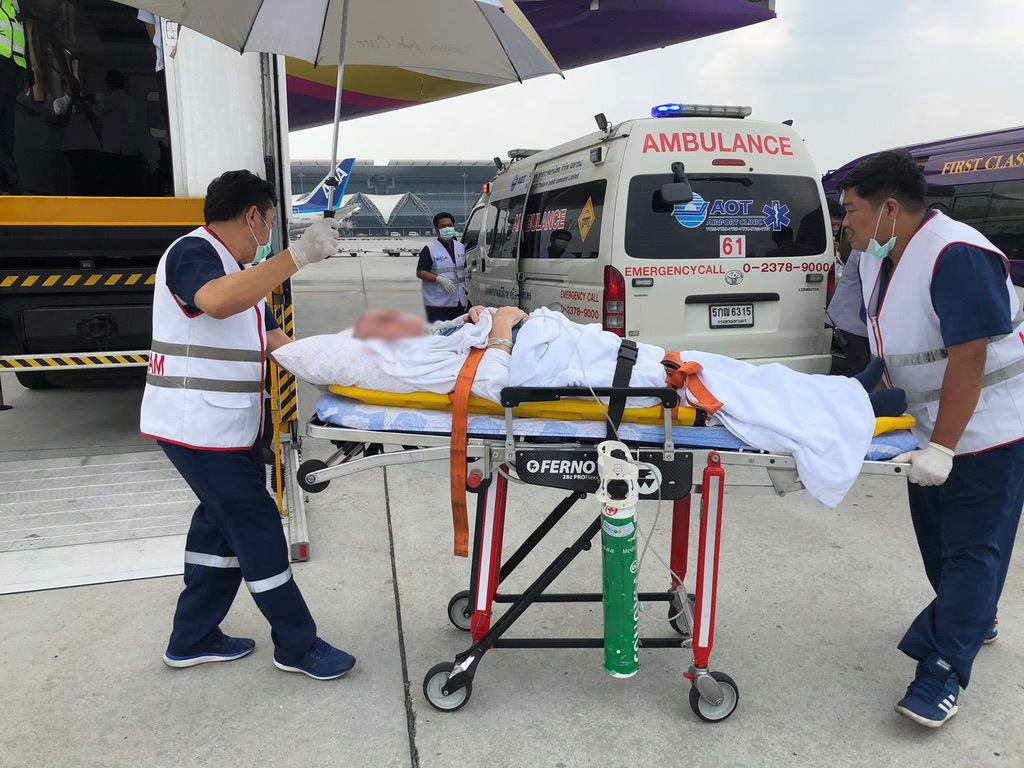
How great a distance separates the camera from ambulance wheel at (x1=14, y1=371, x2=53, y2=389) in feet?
23.9

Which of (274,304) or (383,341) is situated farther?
(274,304)

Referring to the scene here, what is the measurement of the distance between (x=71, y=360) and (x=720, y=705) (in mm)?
4164

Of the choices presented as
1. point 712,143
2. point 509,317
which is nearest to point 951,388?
point 509,317

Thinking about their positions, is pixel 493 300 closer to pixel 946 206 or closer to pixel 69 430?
pixel 69 430

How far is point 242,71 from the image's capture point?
4.36 meters

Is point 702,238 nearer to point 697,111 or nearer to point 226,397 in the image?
point 697,111

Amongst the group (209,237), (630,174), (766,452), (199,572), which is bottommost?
(199,572)

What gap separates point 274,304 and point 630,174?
2358mm

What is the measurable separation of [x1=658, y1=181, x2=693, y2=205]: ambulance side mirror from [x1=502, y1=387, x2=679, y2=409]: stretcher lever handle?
109 inches

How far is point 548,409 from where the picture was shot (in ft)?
7.94

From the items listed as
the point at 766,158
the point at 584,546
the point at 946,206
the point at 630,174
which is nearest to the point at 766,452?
the point at 584,546

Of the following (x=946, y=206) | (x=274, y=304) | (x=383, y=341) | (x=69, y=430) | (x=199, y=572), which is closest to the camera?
(x=383, y=341)

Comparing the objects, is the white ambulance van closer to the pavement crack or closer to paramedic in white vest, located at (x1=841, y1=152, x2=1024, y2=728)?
the pavement crack

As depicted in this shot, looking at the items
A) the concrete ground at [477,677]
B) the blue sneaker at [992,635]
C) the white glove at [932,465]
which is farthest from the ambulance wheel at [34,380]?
the blue sneaker at [992,635]
